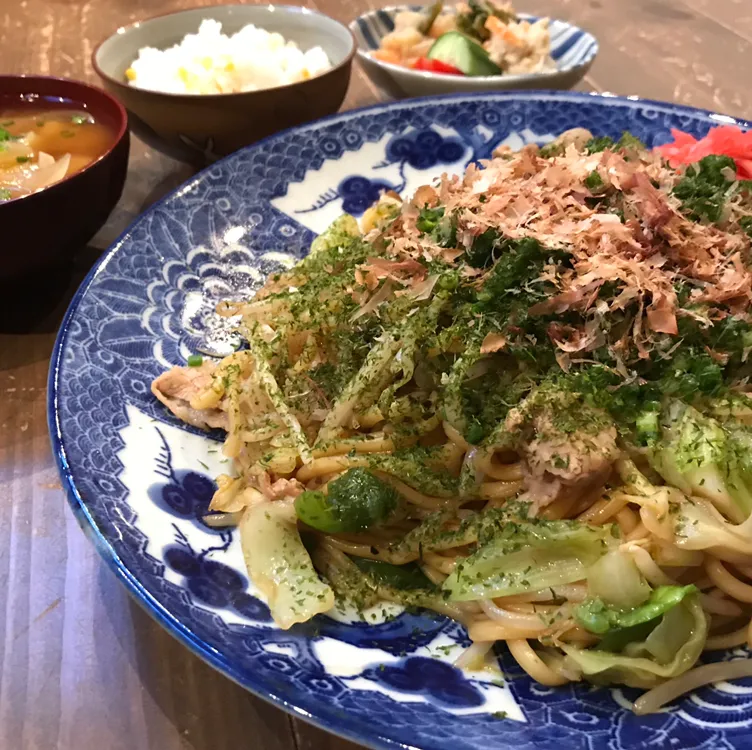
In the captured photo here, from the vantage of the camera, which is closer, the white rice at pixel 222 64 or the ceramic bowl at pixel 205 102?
the ceramic bowl at pixel 205 102

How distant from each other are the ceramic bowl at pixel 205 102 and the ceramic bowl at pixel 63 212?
0.69 ft

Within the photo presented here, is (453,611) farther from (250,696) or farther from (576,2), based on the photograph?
(576,2)

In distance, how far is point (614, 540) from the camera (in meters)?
1.73

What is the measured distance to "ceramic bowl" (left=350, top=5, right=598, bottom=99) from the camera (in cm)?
357

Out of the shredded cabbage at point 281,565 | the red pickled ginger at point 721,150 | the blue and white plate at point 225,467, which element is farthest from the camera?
the red pickled ginger at point 721,150

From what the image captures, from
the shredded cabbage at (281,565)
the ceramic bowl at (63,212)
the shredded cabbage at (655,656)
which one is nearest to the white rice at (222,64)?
the ceramic bowl at (63,212)

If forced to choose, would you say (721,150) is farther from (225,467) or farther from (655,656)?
(225,467)

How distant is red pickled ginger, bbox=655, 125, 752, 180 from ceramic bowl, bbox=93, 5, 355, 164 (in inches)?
63.0

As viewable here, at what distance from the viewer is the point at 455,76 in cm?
371

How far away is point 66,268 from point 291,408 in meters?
1.57

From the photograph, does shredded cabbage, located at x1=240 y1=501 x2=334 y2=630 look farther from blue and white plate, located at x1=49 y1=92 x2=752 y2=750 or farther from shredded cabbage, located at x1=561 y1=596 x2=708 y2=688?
shredded cabbage, located at x1=561 y1=596 x2=708 y2=688

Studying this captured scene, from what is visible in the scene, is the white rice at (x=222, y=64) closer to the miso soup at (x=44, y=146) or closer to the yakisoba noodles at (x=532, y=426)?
the miso soup at (x=44, y=146)

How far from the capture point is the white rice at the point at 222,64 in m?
3.50

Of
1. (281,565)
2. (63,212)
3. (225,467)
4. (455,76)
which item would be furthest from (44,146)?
(281,565)
